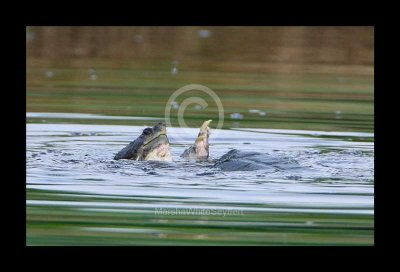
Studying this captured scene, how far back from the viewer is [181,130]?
37.2 ft

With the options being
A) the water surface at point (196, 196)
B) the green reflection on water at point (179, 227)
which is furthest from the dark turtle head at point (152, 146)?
the green reflection on water at point (179, 227)

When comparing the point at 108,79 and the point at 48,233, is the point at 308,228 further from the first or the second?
the point at 108,79

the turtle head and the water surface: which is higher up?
the turtle head

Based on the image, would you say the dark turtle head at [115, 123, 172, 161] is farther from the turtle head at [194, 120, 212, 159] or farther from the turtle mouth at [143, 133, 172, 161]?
the turtle head at [194, 120, 212, 159]

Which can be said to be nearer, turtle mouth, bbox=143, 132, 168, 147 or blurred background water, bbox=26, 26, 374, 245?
blurred background water, bbox=26, 26, 374, 245

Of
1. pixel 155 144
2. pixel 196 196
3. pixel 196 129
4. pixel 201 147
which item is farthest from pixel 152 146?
pixel 196 129

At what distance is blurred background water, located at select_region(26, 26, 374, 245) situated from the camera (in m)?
7.56

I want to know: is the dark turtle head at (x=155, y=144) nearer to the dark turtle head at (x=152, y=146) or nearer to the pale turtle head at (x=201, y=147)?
the dark turtle head at (x=152, y=146)

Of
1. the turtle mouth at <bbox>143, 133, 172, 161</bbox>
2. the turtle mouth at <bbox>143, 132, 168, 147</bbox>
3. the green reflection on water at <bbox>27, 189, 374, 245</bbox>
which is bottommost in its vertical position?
the green reflection on water at <bbox>27, 189, 374, 245</bbox>

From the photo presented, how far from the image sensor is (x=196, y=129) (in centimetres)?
1127

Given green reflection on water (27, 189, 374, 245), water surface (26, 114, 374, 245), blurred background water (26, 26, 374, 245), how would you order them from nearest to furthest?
green reflection on water (27, 189, 374, 245) → water surface (26, 114, 374, 245) → blurred background water (26, 26, 374, 245)

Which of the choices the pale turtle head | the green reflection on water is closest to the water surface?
the green reflection on water

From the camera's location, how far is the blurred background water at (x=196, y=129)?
7.56 metres

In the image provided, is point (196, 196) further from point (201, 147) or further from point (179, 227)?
point (201, 147)
